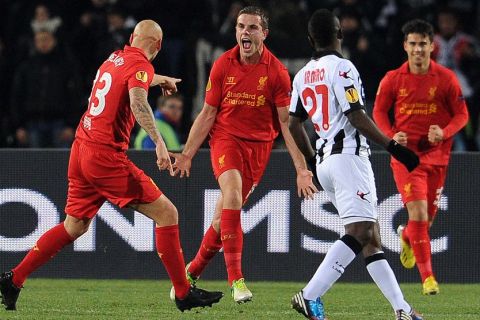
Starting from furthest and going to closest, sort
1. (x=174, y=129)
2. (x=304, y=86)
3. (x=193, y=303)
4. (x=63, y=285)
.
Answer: (x=174, y=129) < (x=63, y=285) < (x=193, y=303) < (x=304, y=86)

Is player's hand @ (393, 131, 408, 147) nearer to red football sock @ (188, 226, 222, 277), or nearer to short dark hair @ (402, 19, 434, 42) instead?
short dark hair @ (402, 19, 434, 42)

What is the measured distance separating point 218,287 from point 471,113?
5.46 m

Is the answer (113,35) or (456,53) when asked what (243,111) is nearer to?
(113,35)

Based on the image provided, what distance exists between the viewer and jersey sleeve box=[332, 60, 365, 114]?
8.24m

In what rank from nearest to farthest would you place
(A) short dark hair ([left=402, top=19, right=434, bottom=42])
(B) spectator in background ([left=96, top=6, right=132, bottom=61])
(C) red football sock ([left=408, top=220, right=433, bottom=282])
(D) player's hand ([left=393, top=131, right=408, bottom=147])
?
1. (D) player's hand ([left=393, top=131, right=408, bottom=147])
2. (C) red football sock ([left=408, top=220, right=433, bottom=282])
3. (A) short dark hair ([left=402, top=19, right=434, bottom=42])
4. (B) spectator in background ([left=96, top=6, right=132, bottom=61])

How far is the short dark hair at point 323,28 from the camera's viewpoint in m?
8.41

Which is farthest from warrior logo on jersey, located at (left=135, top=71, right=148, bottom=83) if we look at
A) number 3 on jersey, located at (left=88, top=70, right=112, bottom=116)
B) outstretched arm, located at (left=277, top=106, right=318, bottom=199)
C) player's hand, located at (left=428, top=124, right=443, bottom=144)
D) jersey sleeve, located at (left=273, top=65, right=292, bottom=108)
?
player's hand, located at (left=428, top=124, right=443, bottom=144)

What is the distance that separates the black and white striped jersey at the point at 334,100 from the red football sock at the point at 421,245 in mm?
2845

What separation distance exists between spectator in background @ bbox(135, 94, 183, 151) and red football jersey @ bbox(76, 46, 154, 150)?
4321 mm

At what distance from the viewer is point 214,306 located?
10039 millimetres

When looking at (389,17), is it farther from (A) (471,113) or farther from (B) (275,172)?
(B) (275,172)

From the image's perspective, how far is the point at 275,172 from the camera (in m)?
12.4

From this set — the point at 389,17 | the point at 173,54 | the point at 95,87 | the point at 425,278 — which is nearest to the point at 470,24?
the point at 389,17

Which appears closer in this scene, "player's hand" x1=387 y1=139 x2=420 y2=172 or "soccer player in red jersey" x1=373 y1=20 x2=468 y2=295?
"player's hand" x1=387 y1=139 x2=420 y2=172
